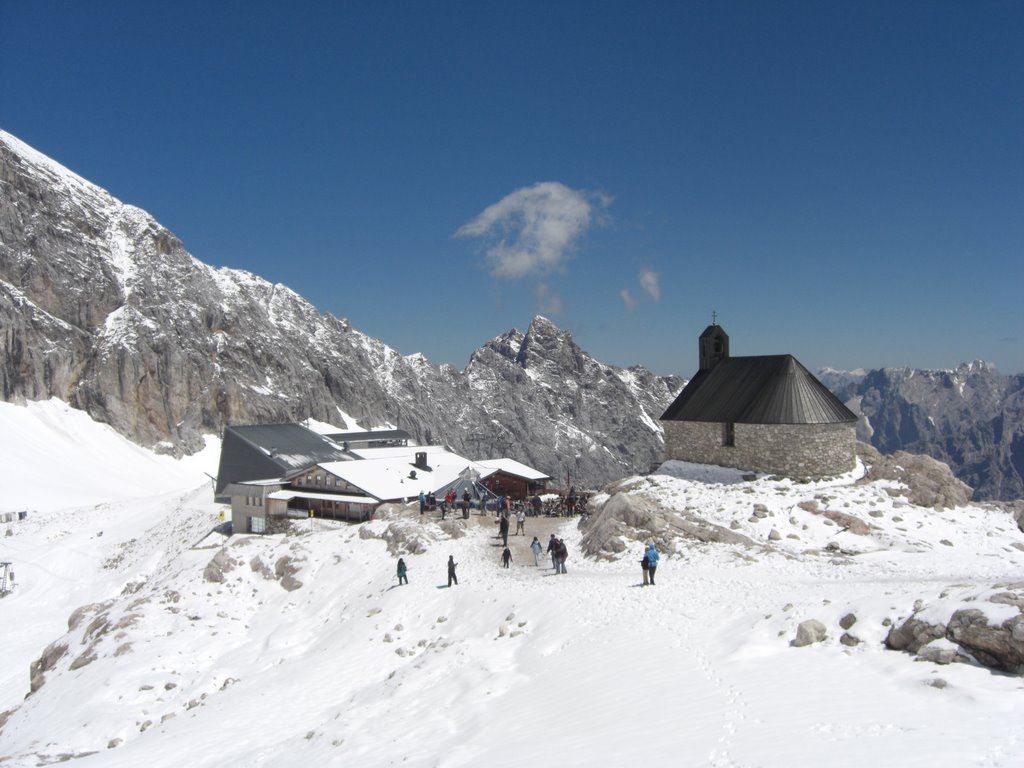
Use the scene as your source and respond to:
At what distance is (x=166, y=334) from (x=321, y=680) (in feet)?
427

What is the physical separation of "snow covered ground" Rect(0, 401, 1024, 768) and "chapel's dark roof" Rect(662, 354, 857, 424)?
11.1ft

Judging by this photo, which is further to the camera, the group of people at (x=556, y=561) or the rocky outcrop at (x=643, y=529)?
the rocky outcrop at (x=643, y=529)

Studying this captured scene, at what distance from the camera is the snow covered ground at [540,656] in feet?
37.6

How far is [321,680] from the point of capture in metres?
21.9

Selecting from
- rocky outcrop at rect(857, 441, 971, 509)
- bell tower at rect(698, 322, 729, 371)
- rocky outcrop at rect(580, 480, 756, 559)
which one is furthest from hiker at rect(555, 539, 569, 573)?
bell tower at rect(698, 322, 729, 371)

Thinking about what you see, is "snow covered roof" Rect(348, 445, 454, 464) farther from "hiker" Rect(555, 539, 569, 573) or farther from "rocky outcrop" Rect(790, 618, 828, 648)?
"rocky outcrop" Rect(790, 618, 828, 648)

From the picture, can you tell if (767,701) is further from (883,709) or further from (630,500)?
(630,500)

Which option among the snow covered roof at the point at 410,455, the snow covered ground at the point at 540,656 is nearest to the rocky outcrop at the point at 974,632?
the snow covered ground at the point at 540,656

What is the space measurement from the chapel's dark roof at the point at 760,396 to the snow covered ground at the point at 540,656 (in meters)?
3.37

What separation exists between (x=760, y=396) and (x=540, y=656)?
78.5 ft

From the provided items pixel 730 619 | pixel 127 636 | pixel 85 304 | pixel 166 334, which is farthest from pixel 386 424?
pixel 730 619

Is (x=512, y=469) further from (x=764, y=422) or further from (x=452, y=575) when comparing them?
(x=452, y=575)

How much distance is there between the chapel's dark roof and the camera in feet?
119

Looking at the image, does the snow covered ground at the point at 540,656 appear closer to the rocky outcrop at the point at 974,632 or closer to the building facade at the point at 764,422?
the rocky outcrop at the point at 974,632
